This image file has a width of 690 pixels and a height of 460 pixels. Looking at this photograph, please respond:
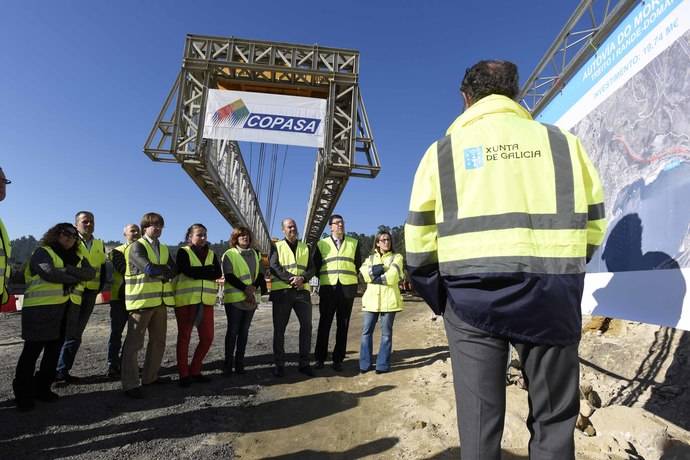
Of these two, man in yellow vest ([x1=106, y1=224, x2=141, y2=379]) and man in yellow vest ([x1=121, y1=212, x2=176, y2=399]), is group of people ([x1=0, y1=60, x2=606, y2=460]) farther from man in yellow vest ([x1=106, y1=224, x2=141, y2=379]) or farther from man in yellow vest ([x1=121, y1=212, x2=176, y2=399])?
man in yellow vest ([x1=106, y1=224, x2=141, y2=379])

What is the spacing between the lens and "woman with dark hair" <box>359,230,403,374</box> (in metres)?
4.40

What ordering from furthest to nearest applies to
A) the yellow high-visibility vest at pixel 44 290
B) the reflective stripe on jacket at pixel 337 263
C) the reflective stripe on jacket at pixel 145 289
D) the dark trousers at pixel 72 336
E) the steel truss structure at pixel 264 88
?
the steel truss structure at pixel 264 88, the reflective stripe on jacket at pixel 337 263, the dark trousers at pixel 72 336, the reflective stripe on jacket at pixel 145 289, the yellow high-visibility vest at pixel 44 290

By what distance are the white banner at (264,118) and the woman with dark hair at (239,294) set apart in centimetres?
433

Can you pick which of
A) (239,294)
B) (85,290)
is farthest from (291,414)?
(85,290)

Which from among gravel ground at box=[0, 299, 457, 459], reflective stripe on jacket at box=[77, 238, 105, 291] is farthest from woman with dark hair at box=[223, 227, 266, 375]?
reflective stripe on jacket at box=[77, 238, 105, 291]

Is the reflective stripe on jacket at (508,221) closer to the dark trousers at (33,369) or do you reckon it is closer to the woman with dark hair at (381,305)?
the woman with dark hair at (381,305)

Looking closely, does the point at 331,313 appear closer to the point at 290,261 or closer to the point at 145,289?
the point at 290,261

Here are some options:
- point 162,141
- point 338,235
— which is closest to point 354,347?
point 338,235

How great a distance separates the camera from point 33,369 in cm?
337

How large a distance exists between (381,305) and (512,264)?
328cm

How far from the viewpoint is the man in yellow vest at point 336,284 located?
465cm

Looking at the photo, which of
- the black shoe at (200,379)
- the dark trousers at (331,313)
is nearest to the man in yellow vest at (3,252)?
the black shoe at (200,379)

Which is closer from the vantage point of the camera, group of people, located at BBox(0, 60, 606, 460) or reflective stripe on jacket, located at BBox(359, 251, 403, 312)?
group of people, located at BBox(0, 60, 606, 460)

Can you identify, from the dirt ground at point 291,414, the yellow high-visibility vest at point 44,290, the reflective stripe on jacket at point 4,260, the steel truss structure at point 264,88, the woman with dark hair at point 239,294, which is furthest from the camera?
the steel truss structure at point 264,88
